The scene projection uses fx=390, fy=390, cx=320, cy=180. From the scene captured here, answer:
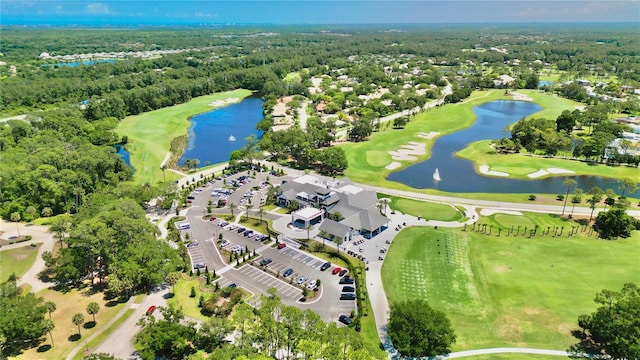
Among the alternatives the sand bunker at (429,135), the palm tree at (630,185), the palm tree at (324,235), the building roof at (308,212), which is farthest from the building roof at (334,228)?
the sand bunker at (429,135)

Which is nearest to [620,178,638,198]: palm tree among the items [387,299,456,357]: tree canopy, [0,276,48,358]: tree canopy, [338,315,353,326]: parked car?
[387,299,456,357]: tree canopy

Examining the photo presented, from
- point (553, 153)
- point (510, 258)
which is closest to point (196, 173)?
point (510, 258)

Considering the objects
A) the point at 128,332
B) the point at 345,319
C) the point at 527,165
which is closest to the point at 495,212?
the point at 527,165

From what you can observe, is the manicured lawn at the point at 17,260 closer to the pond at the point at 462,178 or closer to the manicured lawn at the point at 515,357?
the manicured lawn at the point at 515,357

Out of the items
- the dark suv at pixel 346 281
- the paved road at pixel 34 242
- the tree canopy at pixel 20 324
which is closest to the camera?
the tree canopy at pixel 20 324

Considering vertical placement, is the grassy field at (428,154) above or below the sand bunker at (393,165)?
above

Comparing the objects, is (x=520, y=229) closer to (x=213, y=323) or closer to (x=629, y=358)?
(x=629, y=358)
